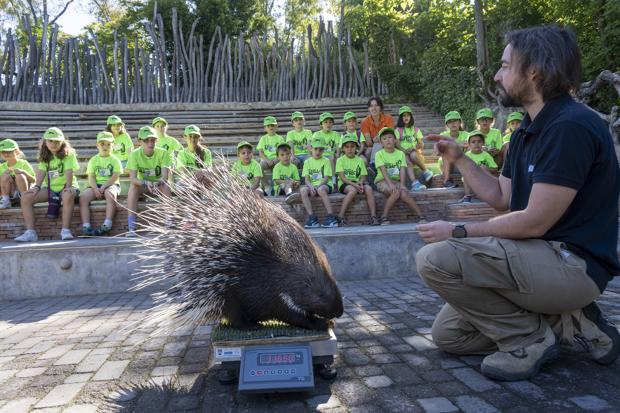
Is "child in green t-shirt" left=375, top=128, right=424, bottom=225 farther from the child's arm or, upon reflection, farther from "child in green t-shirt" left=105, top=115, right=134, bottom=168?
"child in green t-shirt" left=105, top=115, right=134, bottom=168

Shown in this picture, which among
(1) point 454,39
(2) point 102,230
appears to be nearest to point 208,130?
(2) point 102,230

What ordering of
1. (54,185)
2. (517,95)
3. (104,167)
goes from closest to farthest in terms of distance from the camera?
(517,95), (54,185), (104,167)

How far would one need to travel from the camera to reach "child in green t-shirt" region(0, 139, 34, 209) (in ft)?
19.9

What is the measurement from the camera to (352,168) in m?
6.87

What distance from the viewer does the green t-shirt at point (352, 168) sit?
22.5 ft

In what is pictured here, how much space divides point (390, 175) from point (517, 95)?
462cm

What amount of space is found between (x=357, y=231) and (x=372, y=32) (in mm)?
12637

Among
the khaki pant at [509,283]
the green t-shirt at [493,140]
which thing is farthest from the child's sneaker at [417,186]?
the khaki pant at [509,283]

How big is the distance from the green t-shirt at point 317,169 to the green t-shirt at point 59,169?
3.37 m

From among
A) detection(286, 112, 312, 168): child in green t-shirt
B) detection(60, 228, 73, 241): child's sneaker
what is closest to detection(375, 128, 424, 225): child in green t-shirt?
detection(286, 112, 312, 168): child in green t-shirt

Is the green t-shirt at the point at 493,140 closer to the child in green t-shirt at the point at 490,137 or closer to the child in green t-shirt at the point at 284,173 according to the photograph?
the child in green t-shirt at the point at 490,137

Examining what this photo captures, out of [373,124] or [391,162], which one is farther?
[373,124]

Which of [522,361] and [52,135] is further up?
[52,135]

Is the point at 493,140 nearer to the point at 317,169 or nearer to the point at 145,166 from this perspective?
the point at 317,169
